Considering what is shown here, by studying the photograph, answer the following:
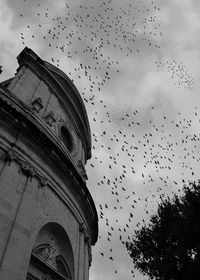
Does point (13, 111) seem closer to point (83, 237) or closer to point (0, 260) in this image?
point (0, 260)

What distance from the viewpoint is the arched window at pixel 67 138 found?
1909 centimetres

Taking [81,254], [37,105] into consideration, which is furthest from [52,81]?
[81,254]

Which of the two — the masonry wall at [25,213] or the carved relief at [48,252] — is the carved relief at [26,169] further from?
the carved relief at [48,252]

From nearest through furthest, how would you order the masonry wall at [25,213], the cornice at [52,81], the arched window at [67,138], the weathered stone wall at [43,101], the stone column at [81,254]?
the masonry wall at [25,213] → the stone column at [81,254] → the weathered stone wall at [43,101] → the cornice at [52,81] → the arched window at [67,138]

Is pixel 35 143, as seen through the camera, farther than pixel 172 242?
No

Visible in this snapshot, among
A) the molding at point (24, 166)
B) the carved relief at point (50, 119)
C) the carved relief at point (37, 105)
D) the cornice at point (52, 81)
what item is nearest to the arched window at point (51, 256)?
the molding at point (24, 166)

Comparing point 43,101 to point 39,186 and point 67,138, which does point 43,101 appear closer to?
point 67,138

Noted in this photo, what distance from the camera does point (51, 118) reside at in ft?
57.0

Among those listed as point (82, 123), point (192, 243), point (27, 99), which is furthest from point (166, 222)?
point (27, 99)

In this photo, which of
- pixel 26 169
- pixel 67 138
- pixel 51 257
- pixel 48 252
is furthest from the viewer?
pixel 67 138

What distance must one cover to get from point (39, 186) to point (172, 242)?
30.5 feet

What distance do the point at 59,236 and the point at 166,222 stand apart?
338 inches

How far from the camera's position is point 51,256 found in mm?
13250

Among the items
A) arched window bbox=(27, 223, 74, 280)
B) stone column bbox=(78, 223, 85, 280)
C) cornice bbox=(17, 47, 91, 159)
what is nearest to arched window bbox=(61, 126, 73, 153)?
cornice bbox=(17, 47, 91, 159)
